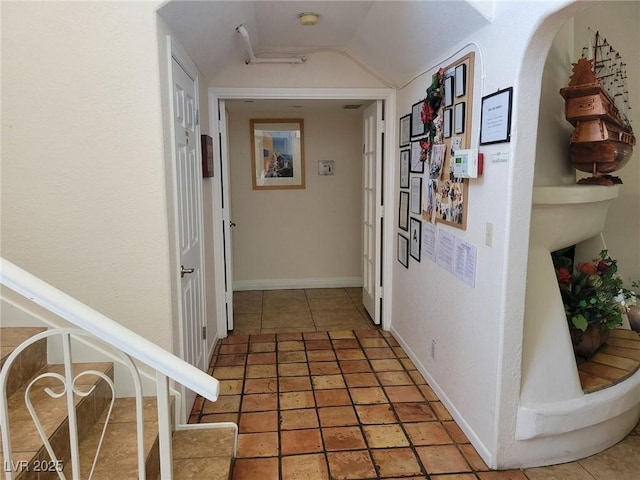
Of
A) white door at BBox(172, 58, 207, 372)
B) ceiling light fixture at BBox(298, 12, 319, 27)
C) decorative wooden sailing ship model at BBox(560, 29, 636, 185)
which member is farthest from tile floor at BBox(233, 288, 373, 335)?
ceiling light fixture at BBox(298, 12, 319, 27)

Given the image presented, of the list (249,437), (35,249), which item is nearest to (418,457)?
(249,437)

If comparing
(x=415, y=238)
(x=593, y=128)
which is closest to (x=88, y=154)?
(x=415, y=238)

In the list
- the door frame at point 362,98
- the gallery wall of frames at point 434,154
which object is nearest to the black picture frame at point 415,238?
the gallery wall of frames at point 434,154

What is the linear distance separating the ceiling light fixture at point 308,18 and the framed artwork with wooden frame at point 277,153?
2.17 metres

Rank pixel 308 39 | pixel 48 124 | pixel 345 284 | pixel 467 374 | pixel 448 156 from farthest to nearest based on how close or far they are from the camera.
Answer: pixel 345 284 → pixel 308 39 → pixel 448 156 → pixel 467 374 → pixel 48 124

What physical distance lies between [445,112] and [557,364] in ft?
4.74

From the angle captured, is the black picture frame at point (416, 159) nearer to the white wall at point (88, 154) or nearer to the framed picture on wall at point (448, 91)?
the framed picture on wall at point (448, 91)

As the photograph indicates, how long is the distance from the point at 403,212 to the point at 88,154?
222 cm

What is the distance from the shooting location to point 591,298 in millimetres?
2361

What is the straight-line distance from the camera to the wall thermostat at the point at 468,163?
7.07ft

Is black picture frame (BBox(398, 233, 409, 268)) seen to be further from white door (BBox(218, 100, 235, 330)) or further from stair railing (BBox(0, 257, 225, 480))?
stair railing (BBox(0, 257, 225, 480))

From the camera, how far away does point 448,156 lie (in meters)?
2.53

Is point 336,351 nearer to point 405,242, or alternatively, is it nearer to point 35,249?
point 405,242

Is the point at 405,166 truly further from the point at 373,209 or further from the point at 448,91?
the point at 448,91
